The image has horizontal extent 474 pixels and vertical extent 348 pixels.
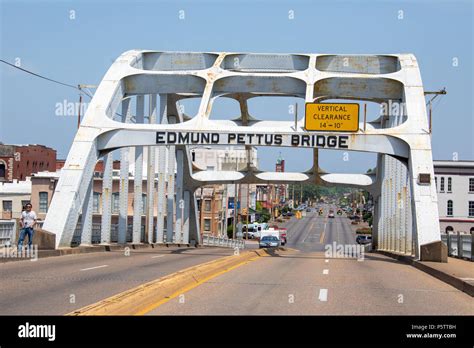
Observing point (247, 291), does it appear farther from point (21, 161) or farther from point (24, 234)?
point (21, 161)

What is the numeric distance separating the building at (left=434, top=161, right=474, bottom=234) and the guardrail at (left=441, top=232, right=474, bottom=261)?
200 ft

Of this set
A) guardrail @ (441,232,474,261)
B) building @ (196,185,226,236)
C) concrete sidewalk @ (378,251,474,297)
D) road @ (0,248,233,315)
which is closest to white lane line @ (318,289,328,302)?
concrete sidewalk @ (378,251,474,297)

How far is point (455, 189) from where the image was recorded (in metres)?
96.3

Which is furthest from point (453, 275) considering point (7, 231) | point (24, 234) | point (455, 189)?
point (455, 189)

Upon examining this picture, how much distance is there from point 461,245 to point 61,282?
20872mm

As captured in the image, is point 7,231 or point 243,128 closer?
point 7,231

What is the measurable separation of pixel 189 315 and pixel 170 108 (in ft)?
116

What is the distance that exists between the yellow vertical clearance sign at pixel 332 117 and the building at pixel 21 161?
5813 cm

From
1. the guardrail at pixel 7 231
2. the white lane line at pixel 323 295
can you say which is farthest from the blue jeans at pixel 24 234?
the white lane line at pixel 323 295

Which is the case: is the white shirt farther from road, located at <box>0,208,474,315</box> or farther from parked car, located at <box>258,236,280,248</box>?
parked car, located at <box>258,236,280,248</box>

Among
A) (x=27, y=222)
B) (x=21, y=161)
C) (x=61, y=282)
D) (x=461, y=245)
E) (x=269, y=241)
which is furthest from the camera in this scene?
(x=21, y=161)

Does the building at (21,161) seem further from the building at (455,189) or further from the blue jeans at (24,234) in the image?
the blue jeans at (24,234)

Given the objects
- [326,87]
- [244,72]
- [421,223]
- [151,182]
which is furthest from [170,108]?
[421,223]

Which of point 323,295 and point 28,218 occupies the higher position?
point 28,218
